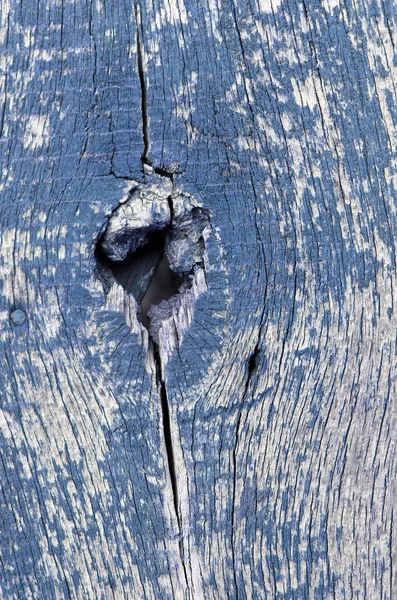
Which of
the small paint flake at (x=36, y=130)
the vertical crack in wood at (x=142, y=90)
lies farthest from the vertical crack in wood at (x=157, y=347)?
the small paint flake at (x=36, y=130)

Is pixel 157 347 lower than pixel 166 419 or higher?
higher

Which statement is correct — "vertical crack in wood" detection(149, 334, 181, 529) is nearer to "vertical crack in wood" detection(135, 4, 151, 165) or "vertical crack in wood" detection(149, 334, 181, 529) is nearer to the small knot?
the small knot

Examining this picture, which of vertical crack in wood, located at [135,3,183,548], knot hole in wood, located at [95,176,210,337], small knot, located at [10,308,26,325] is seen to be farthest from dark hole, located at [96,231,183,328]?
small knot, located at [10,308,26,325]

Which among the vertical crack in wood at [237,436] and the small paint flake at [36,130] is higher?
the small paint flake at [36,130]

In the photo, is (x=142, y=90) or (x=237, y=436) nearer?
(x=142, y=90)

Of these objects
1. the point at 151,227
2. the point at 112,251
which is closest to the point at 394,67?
the point at 151,227

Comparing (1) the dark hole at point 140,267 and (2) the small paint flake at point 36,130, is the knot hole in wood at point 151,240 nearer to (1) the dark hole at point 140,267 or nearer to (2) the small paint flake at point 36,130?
(1) the dark hole at point 140,267

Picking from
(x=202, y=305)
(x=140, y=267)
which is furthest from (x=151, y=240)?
(x=202, y=305)

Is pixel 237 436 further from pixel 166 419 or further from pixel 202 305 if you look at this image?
pixel 202 305

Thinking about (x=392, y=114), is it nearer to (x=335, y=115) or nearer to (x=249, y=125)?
(x=335, y=115)
